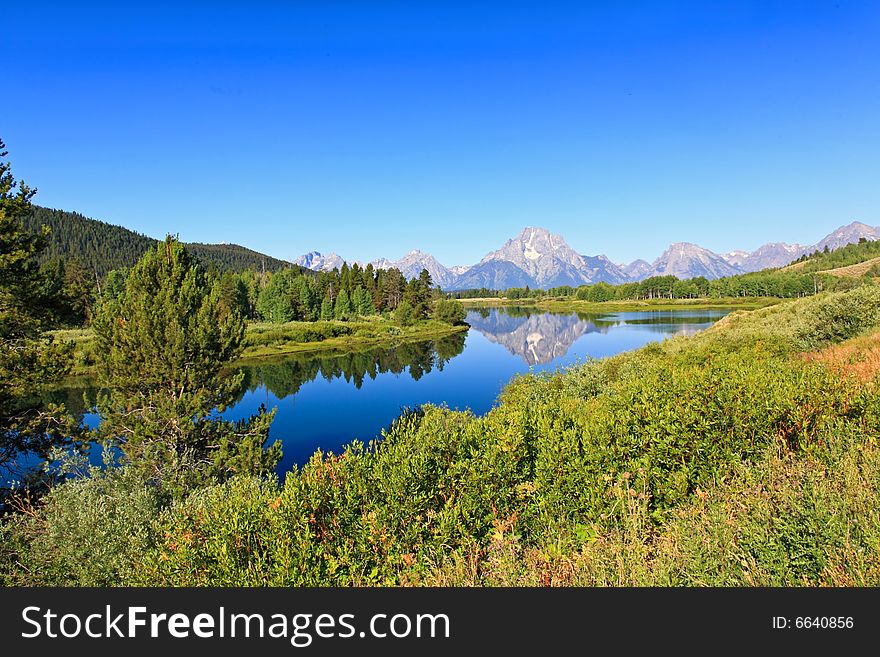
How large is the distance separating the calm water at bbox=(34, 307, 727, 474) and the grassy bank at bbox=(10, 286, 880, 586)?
1772cm

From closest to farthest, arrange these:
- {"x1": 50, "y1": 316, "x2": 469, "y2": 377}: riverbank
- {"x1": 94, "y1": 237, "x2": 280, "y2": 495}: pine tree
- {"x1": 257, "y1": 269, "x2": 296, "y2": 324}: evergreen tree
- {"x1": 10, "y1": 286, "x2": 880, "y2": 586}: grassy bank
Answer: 1. {"x1": 10, "y1": 286, "x2": 880, "y2": 586}: grassy bank
2. {"x1": 94, "y1": 237, "x2": 280, "y2": 495}: pine tree
3. {"x1": 50, "y1": 316, "x2": 469, "y2": 377}: riverbank
4. {"x1": 257, "y1": 269, "x2": 296, "y2": 324}: evergreen tree

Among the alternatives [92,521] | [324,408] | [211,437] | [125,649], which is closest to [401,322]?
[324,408]

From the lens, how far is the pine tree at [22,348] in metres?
18.2

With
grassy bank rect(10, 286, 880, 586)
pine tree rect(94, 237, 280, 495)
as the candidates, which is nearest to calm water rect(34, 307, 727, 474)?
pine tree rect(94, 237, 280, 495)

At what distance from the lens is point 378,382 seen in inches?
2350

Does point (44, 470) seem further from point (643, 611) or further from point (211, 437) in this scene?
point (643, 611)

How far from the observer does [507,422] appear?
409 inches

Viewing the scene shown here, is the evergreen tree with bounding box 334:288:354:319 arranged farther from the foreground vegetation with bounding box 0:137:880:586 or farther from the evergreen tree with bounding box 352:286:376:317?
the foreground vegetation with bounding box 0:137:880:586

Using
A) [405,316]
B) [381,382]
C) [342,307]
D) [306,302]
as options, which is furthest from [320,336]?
[381,382]

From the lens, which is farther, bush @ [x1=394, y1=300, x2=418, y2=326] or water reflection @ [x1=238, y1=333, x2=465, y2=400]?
bush @ [x1=394, y1=300, x2=418, y2=326]

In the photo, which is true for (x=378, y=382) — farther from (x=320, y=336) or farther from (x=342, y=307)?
(x=342, y=307)

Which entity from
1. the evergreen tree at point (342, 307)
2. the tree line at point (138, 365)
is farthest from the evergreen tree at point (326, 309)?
the tree line at point (138, 365)

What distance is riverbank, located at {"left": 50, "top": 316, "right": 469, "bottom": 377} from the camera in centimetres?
7748

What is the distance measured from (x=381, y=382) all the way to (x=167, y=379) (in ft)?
130
